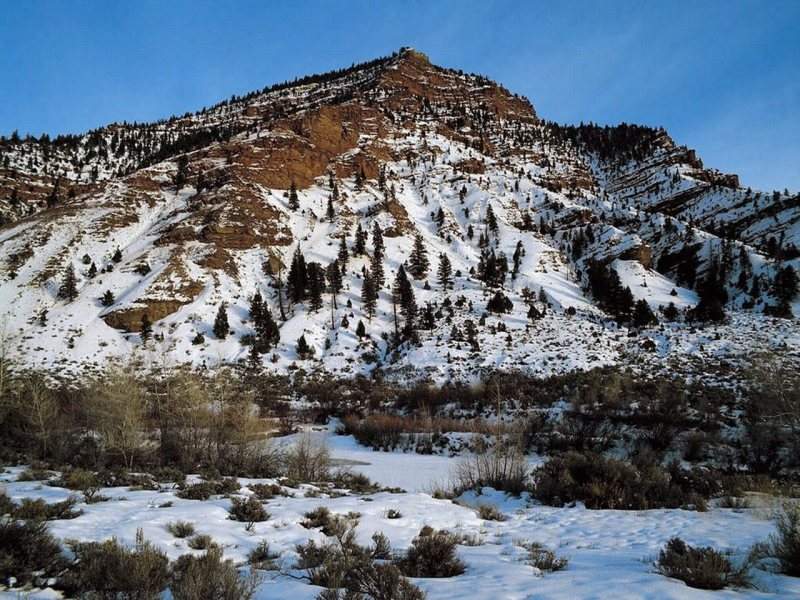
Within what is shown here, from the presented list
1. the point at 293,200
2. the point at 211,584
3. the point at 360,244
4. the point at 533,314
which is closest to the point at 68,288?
the point at 293,200

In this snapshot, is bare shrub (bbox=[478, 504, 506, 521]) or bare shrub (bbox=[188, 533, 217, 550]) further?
bare shrub (bbox=[478, 504, 506, 521])

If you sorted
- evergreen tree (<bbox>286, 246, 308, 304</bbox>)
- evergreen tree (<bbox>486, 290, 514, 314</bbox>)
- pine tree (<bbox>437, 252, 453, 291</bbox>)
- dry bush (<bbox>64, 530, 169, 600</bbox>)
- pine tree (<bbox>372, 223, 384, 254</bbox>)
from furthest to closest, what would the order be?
pine tree (<bbox>372, 223, 384, 254</bbox>) < pine tree (<bbox>437, 252, 453, 291</bbox>) < evergreen tree (<bbox>286, 246, 308, 304</bbox>) < evergreen tree (<bbox>486, 290, 514, 314</bbox>) < dry bush (<bbox>64, 530, 169, 600</bbox>)

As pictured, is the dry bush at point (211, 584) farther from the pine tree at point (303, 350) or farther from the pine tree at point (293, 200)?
the pine tree at point (293, 200)

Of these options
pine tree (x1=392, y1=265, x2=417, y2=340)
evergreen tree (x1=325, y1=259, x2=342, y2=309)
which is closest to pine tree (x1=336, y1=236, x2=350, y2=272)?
evergreen tree (x1=325, y1=259, x2=342, y2=309)

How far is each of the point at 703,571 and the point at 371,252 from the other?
55.7 meters

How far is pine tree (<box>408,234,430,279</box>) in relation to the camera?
182 ft

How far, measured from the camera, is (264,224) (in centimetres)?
5838

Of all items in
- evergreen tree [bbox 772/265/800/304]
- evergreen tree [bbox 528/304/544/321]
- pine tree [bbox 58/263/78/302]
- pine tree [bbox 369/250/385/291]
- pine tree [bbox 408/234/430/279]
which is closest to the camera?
pine tree [bbox 58/263/78/302]

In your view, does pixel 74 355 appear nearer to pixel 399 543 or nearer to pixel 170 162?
pixel 399 543

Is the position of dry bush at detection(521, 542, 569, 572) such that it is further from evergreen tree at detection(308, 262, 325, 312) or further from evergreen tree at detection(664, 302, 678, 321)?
evergreen tree at detection(664, 302, 678, 321)

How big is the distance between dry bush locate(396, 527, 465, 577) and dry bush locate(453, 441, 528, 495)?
7818 millimetres

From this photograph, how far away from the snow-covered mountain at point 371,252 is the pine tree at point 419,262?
0.36 meters

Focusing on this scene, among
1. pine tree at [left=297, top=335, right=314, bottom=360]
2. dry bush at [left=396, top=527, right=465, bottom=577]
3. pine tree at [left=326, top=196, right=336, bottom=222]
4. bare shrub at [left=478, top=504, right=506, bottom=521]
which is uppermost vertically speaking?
pine tree at [left=326, top=196, right=336, bottom=222]

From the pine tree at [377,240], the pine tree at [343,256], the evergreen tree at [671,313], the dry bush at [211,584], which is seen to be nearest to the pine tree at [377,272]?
the pine tree at [377,240]
